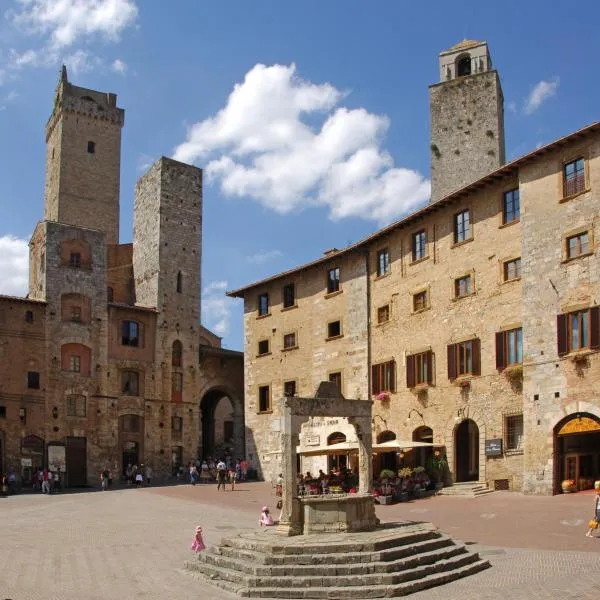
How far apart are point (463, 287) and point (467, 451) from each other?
7.04 metres

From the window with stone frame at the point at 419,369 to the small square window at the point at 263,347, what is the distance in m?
11.3

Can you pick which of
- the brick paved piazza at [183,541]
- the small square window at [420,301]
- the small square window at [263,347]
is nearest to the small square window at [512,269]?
the small square window at [420,301]

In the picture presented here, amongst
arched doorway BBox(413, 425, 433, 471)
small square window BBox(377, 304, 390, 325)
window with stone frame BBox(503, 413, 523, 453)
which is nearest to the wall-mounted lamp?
arched doorway BBox(413, 425, 433, 471)

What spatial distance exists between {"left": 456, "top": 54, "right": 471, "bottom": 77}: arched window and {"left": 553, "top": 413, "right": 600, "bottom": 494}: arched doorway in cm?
2687

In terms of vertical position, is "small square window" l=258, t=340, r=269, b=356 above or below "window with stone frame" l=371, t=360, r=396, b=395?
above

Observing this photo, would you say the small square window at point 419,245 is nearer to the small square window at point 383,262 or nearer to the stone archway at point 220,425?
the small square window at point 383,262

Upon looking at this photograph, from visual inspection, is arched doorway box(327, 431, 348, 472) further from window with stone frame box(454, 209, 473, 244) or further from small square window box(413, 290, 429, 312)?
window with stone frame box(454, 209, 473, 244)

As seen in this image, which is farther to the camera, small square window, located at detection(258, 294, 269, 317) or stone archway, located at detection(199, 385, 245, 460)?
stone archway, located at detection(199, 385, 245, 460)

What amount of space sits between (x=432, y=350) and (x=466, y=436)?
3.91 metres

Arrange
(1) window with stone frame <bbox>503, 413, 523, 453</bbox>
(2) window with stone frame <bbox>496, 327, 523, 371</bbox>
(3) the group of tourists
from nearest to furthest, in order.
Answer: (1) window with stone frame <bbox>503, 413, 523, 453</bbox> → (2) window with stone frame <bbox>496, 327, 523, 371</bbox> → (3) the group of tourists

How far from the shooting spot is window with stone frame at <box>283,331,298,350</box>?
4612 centimetres

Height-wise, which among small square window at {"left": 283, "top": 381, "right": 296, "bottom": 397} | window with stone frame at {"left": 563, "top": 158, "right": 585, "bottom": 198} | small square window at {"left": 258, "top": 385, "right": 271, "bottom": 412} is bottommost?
small square window at {"left": 258, "top": 385, "right": 271, "bottom": 412}

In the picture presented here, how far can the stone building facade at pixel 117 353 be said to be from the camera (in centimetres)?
4541

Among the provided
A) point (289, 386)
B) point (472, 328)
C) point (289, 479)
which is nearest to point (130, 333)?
point (289, 386)
